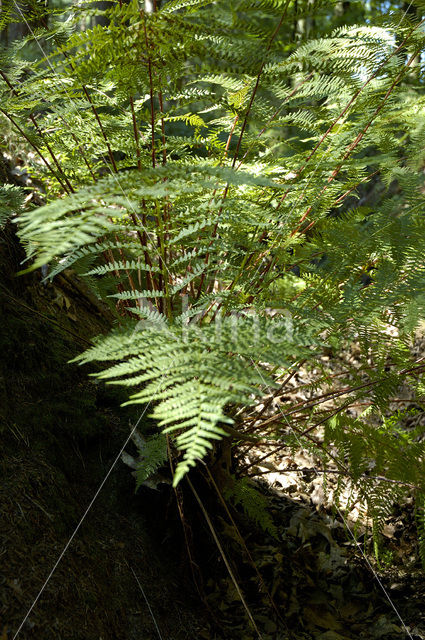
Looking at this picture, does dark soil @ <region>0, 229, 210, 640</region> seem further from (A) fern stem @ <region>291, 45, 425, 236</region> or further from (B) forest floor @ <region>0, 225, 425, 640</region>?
(A) fern stem @ <region>291, 45, 425, 236</region>

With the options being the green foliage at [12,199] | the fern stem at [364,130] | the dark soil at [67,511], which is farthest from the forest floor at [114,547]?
the fern stem at [364,130]

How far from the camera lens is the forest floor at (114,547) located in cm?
98

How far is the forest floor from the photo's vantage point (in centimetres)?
98

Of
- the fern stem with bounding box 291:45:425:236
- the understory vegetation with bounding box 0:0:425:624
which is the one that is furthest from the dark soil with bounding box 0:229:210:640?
the fern stem with bounding box 291:45:425:236

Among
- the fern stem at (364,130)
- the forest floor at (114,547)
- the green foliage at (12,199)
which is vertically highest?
the fern stem at (364,130)

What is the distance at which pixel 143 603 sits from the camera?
1.15 metres

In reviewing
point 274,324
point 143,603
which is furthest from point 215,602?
point 274,324

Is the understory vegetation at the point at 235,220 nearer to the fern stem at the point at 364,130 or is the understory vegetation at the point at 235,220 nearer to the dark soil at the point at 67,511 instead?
the fern stem at the point at 364,130

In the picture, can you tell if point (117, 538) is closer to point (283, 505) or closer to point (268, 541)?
point (268, 541)

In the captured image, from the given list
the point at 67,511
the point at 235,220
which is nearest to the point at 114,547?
the point at 67,511

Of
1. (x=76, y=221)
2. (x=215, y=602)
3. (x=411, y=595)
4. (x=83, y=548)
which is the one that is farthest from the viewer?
(x=411, y=595)

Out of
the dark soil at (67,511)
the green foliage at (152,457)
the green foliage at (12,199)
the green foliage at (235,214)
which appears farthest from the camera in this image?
the green foliage at (12,199)

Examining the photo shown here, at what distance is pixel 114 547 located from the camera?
118cm

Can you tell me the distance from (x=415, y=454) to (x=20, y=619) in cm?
106
